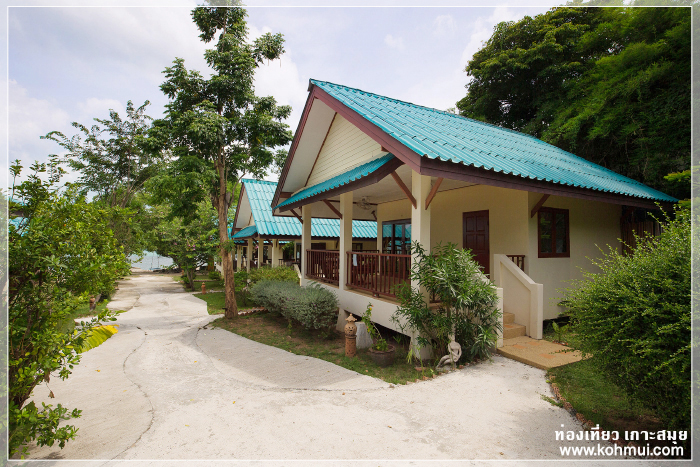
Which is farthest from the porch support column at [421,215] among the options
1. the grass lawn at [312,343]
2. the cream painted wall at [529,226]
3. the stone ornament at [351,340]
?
the cream painted wall at [529,226]

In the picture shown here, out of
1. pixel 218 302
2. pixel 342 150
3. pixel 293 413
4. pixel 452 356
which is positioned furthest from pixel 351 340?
pixel 218 302

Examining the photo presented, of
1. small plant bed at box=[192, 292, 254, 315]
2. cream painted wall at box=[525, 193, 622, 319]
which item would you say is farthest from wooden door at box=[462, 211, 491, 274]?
small plant bed at box=[192, 292, 254, 315]

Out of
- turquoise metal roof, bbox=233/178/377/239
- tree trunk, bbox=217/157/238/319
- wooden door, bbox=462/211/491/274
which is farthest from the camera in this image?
turquoise metal roof, bbox=233/178/377/239

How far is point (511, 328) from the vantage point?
6.58 metres

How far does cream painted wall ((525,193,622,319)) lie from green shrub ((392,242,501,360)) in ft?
7.79

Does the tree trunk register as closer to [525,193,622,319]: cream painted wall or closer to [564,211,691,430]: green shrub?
[525,193,622,319]: cream painted wall

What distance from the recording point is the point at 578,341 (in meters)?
3.66

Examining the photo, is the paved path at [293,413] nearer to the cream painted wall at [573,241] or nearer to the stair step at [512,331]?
the stair step at [512,331]

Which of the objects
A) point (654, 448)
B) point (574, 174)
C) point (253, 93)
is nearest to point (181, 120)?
point (253, 93)

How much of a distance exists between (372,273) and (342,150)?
11.1 feet

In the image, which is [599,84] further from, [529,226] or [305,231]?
[305,231]

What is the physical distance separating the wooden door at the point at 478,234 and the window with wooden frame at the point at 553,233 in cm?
111

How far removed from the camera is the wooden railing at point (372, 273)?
6855 mm

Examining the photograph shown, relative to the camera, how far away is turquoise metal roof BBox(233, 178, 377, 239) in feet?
51.0
